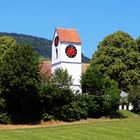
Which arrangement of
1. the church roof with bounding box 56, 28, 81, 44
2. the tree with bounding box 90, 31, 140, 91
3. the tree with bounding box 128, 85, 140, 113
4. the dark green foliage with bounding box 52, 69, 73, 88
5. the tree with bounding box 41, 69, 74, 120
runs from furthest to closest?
the church roof with bounding box 56, 28, 81, 44
the tree with bounding box 90, 31, 140, 91
the tree with bounding box 128, 85, 140, 113
the dark green foliage with bounding box 52, 69, 73, 88
the tree with bounding box 41, 69, 74, 120

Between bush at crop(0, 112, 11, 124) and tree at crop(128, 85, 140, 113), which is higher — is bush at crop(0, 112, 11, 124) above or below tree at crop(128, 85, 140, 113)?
below

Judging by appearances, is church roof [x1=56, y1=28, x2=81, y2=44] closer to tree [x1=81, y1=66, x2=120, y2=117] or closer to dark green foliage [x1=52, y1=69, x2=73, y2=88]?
tree [x1=81, y1=66, x2=120, y2=117]

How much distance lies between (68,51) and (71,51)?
1.93ft

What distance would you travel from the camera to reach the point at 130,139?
1281 inches

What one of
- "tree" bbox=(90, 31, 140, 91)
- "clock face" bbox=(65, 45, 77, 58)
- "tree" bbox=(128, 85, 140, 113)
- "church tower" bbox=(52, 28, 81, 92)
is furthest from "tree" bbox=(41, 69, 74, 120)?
"clock face" bbox=(65, 45, 77, 58)

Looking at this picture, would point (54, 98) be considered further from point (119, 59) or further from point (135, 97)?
point (119, 59)

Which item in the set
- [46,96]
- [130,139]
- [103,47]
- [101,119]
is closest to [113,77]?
[103,47]

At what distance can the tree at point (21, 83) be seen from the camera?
167ft

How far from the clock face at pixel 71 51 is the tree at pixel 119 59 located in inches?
127

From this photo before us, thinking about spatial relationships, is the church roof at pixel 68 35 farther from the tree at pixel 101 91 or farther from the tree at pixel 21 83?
the tree at pixel 21 83

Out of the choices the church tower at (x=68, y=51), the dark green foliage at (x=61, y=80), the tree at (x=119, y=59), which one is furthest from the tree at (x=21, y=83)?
the church tower at (x=68, y=51)

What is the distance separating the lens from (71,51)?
3002 inches

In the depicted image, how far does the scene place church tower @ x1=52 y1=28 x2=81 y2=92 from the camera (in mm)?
75562

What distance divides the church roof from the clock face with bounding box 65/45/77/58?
928 millimetres
